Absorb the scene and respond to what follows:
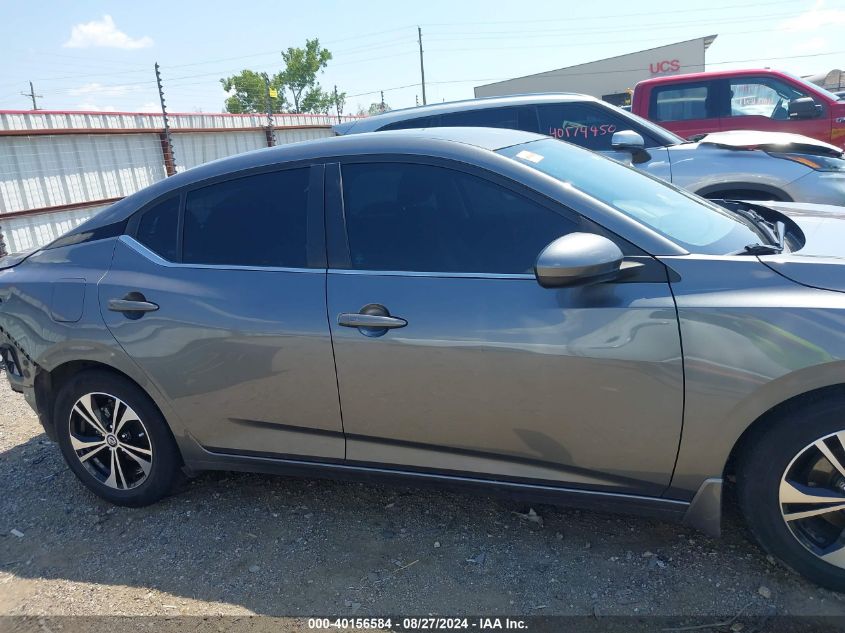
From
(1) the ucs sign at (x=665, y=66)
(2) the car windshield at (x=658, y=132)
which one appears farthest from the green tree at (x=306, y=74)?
(2) the car windshield at (x=658, y=132)

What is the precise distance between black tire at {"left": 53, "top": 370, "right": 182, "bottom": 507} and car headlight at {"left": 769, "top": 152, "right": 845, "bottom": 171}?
16.4 feet

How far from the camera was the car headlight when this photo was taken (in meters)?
5.33

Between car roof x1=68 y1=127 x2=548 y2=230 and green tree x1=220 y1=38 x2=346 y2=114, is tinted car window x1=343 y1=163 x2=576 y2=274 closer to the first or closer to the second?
car roof x1=68 y1=127 x2=548 y2=230

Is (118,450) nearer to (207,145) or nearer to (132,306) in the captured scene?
(132,306)

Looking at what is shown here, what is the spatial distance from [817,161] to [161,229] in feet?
16.3

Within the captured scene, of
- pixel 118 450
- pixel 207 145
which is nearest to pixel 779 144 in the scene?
pixel 118 450

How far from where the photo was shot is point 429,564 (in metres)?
2.79

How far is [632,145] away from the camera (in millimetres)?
5602

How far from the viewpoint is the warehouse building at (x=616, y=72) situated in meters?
48.1

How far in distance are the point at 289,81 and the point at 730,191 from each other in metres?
76.1

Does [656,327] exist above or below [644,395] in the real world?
above

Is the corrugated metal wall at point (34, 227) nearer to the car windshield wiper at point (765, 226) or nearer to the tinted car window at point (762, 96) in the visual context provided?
the car windshield wiper at point (765, 226)

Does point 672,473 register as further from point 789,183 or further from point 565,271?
point 789,183

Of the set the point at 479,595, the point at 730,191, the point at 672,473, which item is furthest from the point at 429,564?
the point at 730,191
